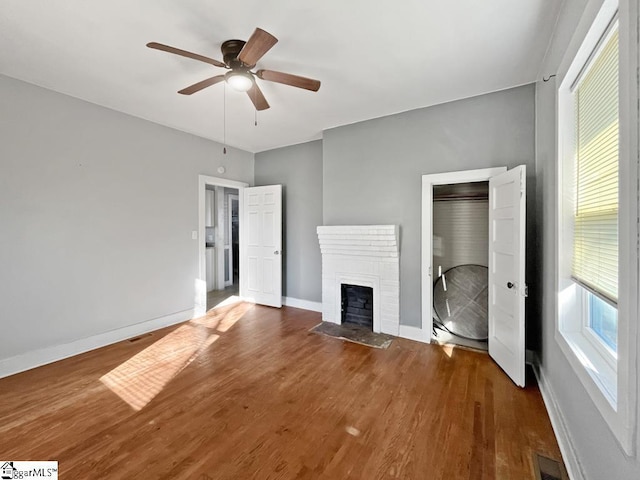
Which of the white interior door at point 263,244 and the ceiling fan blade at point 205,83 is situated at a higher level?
the ceiling fan blade at point 205,83

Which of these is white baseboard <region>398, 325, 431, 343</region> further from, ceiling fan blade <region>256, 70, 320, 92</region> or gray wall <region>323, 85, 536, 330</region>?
ceiling fan blade <region>256, 70, 320, 92</region>

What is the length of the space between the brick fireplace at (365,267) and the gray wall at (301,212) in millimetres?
626

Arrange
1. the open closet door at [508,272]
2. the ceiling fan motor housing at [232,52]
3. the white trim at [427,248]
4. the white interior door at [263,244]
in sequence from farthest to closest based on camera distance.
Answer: the white interior door at [263,244], the white trim at [427,248], the open closet door at [508,272], the ceiling fan motor housing at [232,52]

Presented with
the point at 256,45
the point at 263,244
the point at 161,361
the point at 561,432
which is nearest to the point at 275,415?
the point at 161,361

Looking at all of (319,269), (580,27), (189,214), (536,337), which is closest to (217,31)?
(580,27)

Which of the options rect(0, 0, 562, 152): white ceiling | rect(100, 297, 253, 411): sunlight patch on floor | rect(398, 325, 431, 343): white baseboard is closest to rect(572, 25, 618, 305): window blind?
rect(0, 0, 562, 152): white ceiling

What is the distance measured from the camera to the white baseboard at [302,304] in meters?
4.66

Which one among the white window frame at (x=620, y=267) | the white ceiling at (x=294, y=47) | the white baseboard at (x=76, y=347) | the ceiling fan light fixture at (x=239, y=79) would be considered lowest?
the white baseboard at (x=76, y=347)

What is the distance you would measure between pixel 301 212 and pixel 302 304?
159cm

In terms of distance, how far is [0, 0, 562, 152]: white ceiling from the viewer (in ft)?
6.07

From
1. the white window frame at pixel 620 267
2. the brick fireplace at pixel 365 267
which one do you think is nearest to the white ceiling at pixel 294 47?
the white window frame at pixel 620 267

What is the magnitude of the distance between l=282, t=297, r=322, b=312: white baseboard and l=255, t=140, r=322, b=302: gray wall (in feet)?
0.22

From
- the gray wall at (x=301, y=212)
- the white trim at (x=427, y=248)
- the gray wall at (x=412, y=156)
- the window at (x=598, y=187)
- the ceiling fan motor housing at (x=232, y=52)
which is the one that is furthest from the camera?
the gray wall at (x=301, y=212)

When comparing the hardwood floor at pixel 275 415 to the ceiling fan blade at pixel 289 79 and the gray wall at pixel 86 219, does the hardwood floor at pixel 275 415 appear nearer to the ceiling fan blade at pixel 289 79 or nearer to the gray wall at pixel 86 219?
the gray wall at pixel 86 219
